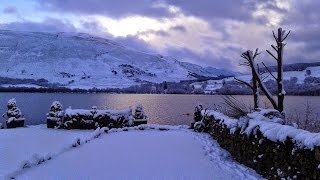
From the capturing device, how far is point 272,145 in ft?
32.3

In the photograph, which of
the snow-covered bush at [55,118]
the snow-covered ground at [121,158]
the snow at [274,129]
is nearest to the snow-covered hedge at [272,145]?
the snow at [274,129]

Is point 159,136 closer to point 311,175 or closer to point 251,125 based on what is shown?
point 251,125

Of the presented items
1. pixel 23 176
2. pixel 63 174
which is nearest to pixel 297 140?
pixel 63 174

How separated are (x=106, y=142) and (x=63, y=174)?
252 inches

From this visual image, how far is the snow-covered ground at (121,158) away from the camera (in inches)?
419

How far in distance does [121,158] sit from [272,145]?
4.81m

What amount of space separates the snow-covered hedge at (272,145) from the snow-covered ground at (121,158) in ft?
1.31

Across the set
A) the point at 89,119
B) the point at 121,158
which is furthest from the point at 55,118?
the point at 121,158

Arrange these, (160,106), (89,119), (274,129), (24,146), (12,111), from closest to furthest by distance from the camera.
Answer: (274,129) < (24,146) < (89,119) < (12,111) < (160,106)

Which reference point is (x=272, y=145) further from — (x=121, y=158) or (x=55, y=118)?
(x=55, y=118)

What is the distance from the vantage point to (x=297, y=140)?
825cm

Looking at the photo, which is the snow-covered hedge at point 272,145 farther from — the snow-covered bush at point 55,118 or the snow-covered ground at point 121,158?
the snow-covered bush at point 55,118

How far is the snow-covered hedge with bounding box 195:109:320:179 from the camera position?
25.5ft

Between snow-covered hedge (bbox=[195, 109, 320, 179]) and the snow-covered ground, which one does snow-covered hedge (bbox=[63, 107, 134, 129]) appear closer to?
the snow-covered ground
